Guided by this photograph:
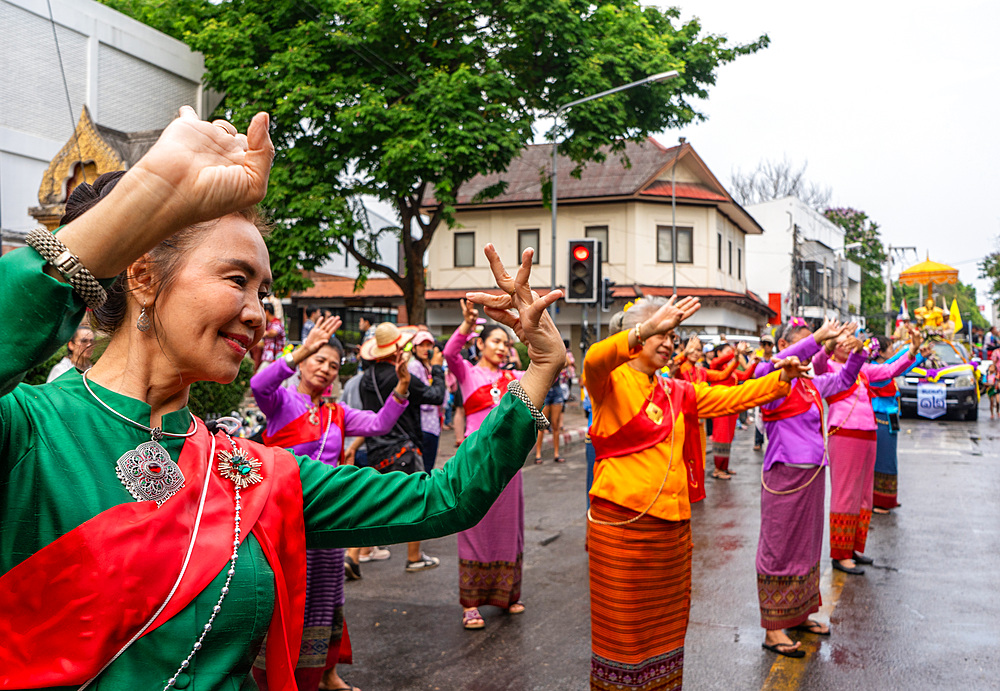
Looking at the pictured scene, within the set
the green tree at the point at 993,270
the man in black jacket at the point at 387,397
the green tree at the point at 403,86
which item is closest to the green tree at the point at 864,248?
the green tree at the point at 993,270

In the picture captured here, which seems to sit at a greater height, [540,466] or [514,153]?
[514,153]

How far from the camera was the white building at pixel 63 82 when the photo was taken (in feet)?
46.3

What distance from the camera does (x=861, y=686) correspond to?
4.46 meters

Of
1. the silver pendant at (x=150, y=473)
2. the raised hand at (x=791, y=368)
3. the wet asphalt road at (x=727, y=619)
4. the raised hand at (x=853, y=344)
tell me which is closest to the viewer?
the silver pendant at (x=150, y=473)

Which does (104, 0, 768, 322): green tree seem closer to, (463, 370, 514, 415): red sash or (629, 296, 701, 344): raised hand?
(463, 370, 514, 415): red sash

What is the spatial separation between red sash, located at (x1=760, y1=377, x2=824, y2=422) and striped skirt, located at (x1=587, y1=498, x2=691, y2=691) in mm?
1788

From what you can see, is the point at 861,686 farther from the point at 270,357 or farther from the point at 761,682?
the point at 270,357

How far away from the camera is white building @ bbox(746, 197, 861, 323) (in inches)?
1560

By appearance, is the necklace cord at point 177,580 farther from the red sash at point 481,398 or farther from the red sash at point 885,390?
the red sash at point 885,390

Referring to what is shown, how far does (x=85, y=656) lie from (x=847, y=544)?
671 centimetres

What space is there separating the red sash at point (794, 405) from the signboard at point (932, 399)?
53.2 ft

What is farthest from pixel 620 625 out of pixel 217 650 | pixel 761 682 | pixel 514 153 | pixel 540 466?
pixel 514 153

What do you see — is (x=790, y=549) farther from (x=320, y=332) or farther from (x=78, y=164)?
(x=78, y=164)

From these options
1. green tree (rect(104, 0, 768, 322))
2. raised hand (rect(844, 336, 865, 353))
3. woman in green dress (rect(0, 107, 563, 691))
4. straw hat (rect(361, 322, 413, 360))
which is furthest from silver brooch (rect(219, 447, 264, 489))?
green tree (rect(104, 0, 768, 322))
